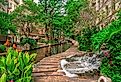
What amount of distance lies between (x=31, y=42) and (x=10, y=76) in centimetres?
1982

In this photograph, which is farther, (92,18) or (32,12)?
(32,12)

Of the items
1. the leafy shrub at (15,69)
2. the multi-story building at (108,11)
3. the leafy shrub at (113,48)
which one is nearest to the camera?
the leafy shrub at (15,69)

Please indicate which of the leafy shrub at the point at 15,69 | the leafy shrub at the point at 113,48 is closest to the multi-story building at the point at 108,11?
the leafy shrub at the point at 113,48

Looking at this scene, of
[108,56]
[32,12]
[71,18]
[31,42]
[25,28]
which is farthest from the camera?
[25,28]

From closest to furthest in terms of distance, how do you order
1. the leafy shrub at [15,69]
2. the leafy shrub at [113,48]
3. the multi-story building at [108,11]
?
the leafy shrub at [15,69]
the leafy shrub at [113,48]
the multi-story building at [108,11]

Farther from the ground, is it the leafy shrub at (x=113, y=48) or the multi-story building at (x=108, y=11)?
the multi-story building at (x=108, y=11)

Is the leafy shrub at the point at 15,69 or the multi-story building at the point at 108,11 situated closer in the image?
the leafy shrub at the point at 15,69

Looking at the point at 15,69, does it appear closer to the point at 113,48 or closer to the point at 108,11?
the point at 113,48

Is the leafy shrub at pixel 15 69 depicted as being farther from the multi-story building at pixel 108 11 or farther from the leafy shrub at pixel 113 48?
the multi-story building at pixel 108 11

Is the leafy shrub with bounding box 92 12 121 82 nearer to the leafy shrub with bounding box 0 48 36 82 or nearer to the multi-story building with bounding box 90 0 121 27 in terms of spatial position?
the leafy shrub with bounding box 0 48 36 82

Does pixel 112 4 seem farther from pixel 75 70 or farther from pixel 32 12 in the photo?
pixel 75 70

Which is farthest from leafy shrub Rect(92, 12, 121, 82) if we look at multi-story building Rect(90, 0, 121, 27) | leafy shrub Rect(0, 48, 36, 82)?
multi-story building Rect(90, 0, 121, 27)

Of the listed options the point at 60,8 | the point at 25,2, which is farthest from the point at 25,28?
the point at 60,8

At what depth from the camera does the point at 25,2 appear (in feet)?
116
